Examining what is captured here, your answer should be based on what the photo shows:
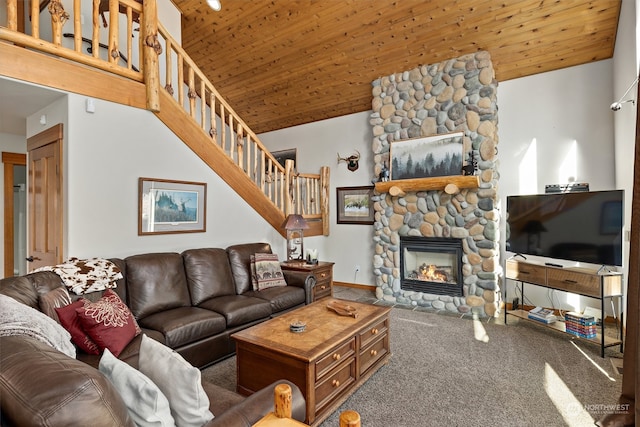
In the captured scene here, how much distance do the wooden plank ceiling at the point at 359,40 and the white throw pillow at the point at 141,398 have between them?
4631 mm

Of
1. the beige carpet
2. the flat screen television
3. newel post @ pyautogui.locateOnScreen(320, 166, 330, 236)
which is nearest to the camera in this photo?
the beige carpet

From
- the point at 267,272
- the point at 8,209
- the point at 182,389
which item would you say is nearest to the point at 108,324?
the point at 182,389

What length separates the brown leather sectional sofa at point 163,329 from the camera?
828mm

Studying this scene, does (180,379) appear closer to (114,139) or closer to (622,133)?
(114,139)

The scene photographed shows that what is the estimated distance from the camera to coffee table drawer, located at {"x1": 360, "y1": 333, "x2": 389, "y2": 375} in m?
2.65

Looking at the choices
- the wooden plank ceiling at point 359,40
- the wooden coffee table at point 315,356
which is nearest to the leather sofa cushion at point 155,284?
the wooden coffee table at point 315,356

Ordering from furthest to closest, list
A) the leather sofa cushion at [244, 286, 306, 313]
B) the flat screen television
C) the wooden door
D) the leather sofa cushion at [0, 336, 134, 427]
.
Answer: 1. the leather sofa cushion at [244, 286, 306, 313]
2. the flat screen television
3. the wooden door
4. the leather sofa cushion at [0, 336, 134, 427]

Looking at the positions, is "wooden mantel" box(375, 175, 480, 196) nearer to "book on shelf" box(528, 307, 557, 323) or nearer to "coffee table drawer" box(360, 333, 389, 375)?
"book on shelf" box(528, 307, 557, 323)

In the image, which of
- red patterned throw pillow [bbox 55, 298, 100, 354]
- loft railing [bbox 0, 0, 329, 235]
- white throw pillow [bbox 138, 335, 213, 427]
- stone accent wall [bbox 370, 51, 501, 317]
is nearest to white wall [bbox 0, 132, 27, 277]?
loft railing [bbox 0, 0, 329, 235]

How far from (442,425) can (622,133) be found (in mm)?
3616

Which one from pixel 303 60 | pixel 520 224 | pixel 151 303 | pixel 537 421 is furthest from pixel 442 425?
pixel 303 60

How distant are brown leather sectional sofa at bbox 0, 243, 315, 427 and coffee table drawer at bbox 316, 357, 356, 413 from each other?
28.5 inches

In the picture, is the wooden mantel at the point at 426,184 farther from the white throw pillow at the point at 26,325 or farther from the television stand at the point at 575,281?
the white throw pillow at the point at 26,325

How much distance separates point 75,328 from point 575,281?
446cm
